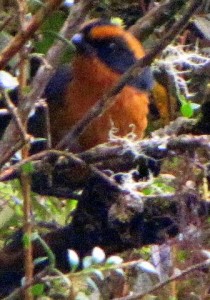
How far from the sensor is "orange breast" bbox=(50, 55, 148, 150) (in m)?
2.28

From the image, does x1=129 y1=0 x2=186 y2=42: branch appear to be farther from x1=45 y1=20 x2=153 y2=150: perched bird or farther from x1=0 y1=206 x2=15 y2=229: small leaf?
x1=0 y1=206 x2=15 y2=229: small leaf

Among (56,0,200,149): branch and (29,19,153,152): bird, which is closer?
(56,0,200,149): branch

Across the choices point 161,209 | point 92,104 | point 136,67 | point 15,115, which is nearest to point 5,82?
point 15,115

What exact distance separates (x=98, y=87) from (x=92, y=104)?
0.30 feet

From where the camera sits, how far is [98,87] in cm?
245

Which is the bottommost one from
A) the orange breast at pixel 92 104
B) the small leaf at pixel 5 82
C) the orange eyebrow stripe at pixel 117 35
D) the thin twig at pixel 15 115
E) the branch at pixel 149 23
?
the orange breast at pixel 92 104

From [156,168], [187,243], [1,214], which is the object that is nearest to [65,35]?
[156,168]

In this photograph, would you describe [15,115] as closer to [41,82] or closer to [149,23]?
[41,82]

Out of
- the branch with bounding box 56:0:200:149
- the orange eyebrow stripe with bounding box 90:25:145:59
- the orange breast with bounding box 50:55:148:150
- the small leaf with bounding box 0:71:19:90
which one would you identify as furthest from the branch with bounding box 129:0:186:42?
the small leaf with bounding box 0:71:19:90

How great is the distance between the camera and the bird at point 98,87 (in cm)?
232

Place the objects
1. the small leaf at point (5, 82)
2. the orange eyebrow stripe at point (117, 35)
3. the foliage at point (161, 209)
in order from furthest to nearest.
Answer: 1. the orange eyebrow stripe at point (117, 35)
2. the foliage at point (161, 209)
3. the small leaf at point (5, 82)

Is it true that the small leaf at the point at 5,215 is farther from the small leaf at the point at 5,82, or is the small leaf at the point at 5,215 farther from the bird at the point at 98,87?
the small leaf at the point at 5,82

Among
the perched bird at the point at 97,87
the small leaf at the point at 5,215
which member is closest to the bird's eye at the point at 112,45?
the perched bird at the point at 97,87

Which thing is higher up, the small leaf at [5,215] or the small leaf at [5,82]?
the small leaf at [5,82]
